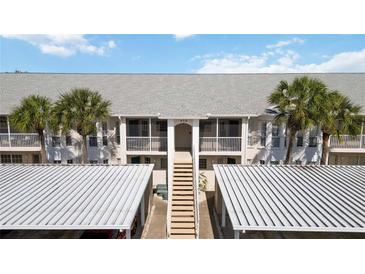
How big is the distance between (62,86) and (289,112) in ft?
66.7

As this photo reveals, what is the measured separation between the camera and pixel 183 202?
540 inches

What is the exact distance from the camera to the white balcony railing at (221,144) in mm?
18469

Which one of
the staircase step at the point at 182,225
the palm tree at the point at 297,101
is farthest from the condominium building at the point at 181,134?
the staircase step at the point at 182,225

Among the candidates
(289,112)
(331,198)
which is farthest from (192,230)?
(289,112)

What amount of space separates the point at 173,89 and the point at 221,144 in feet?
24.7

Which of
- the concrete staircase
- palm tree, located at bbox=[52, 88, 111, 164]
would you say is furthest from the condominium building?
palm tree, located at bbox=[52, 88, 111, 164]

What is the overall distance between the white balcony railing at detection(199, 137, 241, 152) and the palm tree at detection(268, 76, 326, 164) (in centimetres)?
354

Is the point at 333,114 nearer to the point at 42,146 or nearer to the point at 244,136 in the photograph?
the point at 244,136

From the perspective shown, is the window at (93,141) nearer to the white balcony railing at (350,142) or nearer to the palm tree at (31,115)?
the palm tree at (31,115)

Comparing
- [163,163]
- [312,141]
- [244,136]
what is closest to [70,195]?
[163,163]

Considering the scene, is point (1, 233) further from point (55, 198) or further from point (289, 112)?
point (289, 112)

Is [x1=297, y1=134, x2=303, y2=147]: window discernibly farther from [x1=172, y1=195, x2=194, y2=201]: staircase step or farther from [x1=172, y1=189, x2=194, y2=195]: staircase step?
[x1=172, y1=195, x2=194, y2=201]: staircase step

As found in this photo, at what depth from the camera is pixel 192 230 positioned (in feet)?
39.1

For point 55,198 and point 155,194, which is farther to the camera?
point 155,194
